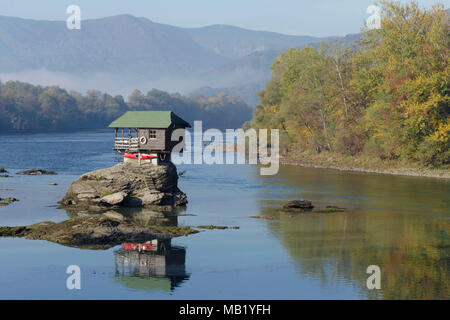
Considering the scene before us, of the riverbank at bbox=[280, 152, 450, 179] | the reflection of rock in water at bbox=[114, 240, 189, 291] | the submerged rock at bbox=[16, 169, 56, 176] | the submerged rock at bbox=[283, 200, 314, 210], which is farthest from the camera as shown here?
the submerged rock at bbox=[16, 169, 56, 176]

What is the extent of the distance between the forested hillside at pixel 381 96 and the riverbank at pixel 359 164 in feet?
4.20

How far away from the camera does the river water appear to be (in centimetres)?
2969

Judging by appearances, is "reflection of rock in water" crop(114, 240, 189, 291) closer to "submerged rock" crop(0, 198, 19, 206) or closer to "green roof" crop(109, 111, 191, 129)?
"green roof" crop(109, 111, 191, 129)

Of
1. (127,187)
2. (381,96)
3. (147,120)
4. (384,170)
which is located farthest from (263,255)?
(381,96)

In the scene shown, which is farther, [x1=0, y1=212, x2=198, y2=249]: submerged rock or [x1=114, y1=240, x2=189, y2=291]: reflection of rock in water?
[x1=0, y1=212, x2=198, y2=249]: submerged rock

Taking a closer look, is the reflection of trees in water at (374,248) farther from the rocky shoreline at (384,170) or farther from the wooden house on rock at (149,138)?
the rocky shoreline at (384,170)

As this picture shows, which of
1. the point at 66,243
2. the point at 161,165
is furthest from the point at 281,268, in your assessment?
the point at 161,165

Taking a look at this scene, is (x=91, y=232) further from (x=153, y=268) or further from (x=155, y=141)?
(x=155, y=141)

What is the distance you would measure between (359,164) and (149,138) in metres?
46.1

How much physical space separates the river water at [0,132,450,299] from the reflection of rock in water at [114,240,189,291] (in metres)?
0.06

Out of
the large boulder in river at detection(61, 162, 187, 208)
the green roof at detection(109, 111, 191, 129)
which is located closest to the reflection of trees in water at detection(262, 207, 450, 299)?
the large boulder in river at detection(61, 162, 187, 208)

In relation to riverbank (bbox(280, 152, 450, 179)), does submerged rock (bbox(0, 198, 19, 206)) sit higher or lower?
lower

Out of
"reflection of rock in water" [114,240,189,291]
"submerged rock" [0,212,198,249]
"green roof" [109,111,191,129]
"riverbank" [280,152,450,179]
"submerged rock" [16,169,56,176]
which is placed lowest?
"reflection of rock in water" [114,240,189,291]
